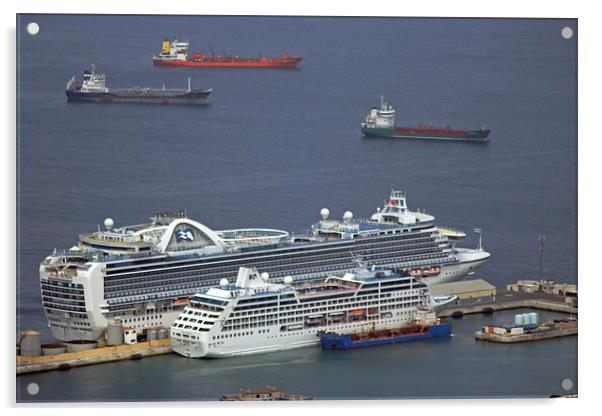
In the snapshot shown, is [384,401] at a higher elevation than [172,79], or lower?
lower

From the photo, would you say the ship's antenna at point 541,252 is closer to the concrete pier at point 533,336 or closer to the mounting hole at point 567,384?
the concrete pier at point 533,336

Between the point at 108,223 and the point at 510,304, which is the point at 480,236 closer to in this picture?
the point at 510,304

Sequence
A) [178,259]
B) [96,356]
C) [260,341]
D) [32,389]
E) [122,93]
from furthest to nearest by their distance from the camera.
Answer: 1. [178,259]
2. [122,93]
3. [260,341]
4. [96,356]
5. [32,389]

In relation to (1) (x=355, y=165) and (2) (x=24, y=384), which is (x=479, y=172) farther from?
(2) (x=24, y=384)

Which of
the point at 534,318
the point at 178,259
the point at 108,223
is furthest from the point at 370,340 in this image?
the point at 108,223

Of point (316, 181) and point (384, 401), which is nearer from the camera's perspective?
point (384, 401)

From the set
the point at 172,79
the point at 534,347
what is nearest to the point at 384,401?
the point at 534,347
